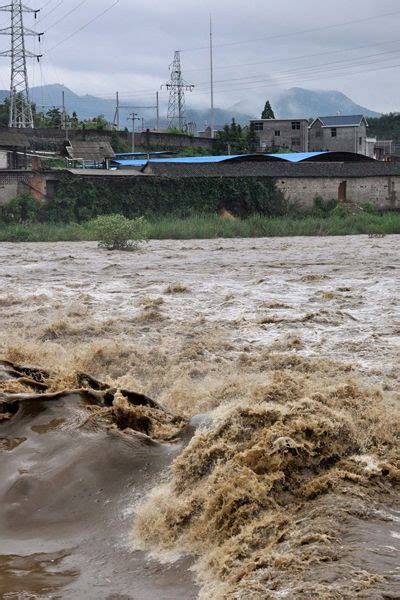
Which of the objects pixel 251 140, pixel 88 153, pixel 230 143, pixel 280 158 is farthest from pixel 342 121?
pixel 88 153

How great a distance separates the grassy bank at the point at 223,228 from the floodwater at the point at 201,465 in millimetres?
18660

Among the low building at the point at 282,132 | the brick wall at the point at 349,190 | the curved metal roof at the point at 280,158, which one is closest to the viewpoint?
the brick wall at the point at 349,190

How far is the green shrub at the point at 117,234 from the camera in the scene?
90.2ft

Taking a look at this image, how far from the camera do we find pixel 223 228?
33625 millimetres

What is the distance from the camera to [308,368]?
36.0 feet

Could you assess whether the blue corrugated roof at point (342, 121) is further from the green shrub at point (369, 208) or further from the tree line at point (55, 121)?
the green shrub at point (369, 208)

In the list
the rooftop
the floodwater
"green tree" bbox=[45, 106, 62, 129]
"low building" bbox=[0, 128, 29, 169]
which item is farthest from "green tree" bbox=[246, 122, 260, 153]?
the floodwater

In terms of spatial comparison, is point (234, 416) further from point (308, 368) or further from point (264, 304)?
point (264, 304)

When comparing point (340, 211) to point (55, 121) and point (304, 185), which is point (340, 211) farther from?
point (55, 121)

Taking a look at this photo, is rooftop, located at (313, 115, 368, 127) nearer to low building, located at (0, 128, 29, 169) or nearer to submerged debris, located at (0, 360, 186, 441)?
low building, located at (0, 128, 29, 169)

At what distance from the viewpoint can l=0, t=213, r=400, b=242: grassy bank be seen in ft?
104

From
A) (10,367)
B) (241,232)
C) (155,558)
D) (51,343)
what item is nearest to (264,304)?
(51,343)

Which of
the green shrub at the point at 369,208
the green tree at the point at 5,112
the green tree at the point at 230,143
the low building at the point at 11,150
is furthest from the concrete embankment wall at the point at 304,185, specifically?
the green tree at the point at 5,112

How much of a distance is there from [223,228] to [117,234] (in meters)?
7.09
